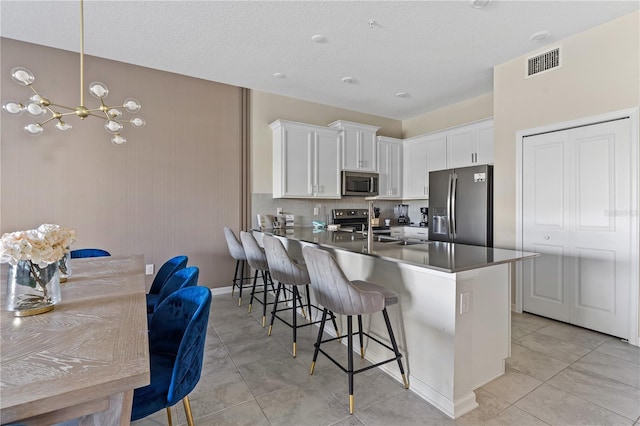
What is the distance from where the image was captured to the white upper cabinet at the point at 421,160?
497 centimetres

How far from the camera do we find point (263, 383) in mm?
2115

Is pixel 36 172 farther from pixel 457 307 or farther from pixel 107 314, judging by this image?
pixel 457 307

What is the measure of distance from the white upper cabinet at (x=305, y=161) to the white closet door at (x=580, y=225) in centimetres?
249

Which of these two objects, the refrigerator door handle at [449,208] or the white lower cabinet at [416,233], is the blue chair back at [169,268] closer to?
the refrigerator door handle at [449,208]

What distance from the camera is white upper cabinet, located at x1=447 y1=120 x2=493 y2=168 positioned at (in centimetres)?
431

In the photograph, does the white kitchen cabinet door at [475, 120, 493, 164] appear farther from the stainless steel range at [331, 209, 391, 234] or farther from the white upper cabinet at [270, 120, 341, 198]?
the white upper cabinet at [270, 120, 341, 198]

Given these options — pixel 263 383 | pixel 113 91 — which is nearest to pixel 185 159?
pixel 113 91

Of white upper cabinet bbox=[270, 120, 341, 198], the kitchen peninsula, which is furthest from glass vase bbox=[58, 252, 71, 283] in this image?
white upper cabinet bbox=[270, 120, 341, 198]

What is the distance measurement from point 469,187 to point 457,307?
2548mm

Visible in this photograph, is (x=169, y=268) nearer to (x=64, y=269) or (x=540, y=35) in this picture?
(x=64, y=269)

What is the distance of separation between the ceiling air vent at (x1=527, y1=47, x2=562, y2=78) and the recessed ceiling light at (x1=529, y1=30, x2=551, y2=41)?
22 centimetres

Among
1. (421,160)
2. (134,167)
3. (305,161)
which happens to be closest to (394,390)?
(305,161)

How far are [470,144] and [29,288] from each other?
4888mm

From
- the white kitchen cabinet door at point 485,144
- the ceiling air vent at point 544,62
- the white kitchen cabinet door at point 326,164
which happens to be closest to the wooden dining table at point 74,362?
the white kitchen cabinet door at point 326,164
